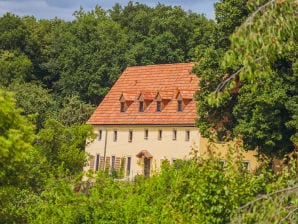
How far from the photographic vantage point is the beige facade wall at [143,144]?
62094 millimetres

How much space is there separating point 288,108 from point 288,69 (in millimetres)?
2232

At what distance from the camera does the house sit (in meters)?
63.4

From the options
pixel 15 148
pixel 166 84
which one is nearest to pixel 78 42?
pixel 166 84

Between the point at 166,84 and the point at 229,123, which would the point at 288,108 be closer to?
the point at 229,123

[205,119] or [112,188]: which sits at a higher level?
[205,119]

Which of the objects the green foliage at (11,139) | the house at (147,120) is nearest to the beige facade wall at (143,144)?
the house at (147,120)

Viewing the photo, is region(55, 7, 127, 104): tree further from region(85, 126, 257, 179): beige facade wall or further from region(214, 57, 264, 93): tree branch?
region(214, 57, 264, 93): tree branch

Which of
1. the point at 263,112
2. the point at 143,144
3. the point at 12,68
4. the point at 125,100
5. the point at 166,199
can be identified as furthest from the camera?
the point at 12,68

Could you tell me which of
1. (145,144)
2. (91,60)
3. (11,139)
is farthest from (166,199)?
(91,60)

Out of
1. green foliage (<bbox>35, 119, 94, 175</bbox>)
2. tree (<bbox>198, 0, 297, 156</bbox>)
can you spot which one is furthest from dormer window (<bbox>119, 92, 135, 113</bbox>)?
green foliage (<bbox>35, 119, 94, 175</bbox>)

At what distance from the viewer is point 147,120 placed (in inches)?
2603

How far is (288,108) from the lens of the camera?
142 ft

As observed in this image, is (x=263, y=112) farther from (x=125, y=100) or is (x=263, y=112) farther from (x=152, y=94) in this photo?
(x=125, y=100)

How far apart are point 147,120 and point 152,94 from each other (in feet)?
9.58
